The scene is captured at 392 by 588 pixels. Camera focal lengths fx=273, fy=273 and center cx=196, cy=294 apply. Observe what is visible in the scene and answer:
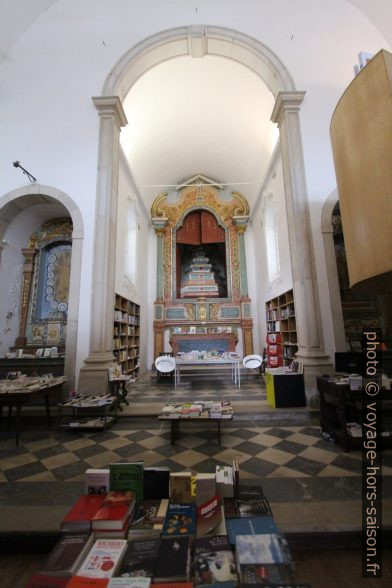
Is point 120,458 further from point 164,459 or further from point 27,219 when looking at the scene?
point 27,219

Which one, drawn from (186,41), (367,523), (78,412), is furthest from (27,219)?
(367,523)

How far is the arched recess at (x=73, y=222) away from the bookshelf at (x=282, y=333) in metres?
3.73

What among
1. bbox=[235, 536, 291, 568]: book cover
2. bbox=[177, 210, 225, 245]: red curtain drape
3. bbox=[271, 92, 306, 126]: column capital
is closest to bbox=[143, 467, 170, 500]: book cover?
bbox=[235, 536, 291, 568]: book cover

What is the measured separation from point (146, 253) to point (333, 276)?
20.1 feet

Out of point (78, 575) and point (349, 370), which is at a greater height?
point (349, 370)

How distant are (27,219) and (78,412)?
4246 millimetres

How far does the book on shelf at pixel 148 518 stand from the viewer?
1207 mm

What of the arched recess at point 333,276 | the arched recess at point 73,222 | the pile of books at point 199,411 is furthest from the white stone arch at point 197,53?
the pile of books at point 199,411

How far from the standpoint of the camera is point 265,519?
1.27 m

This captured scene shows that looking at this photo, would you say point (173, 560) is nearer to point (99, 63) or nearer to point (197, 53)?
point (99, 63)

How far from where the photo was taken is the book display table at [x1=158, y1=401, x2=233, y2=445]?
2900mm

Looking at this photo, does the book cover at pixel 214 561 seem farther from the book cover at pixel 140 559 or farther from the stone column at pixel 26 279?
the stone column at pixel 26 279

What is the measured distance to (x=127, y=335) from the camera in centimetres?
650

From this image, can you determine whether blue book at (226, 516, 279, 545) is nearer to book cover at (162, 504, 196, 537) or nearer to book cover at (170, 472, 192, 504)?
book cover at (162, 504, 196, 537)
